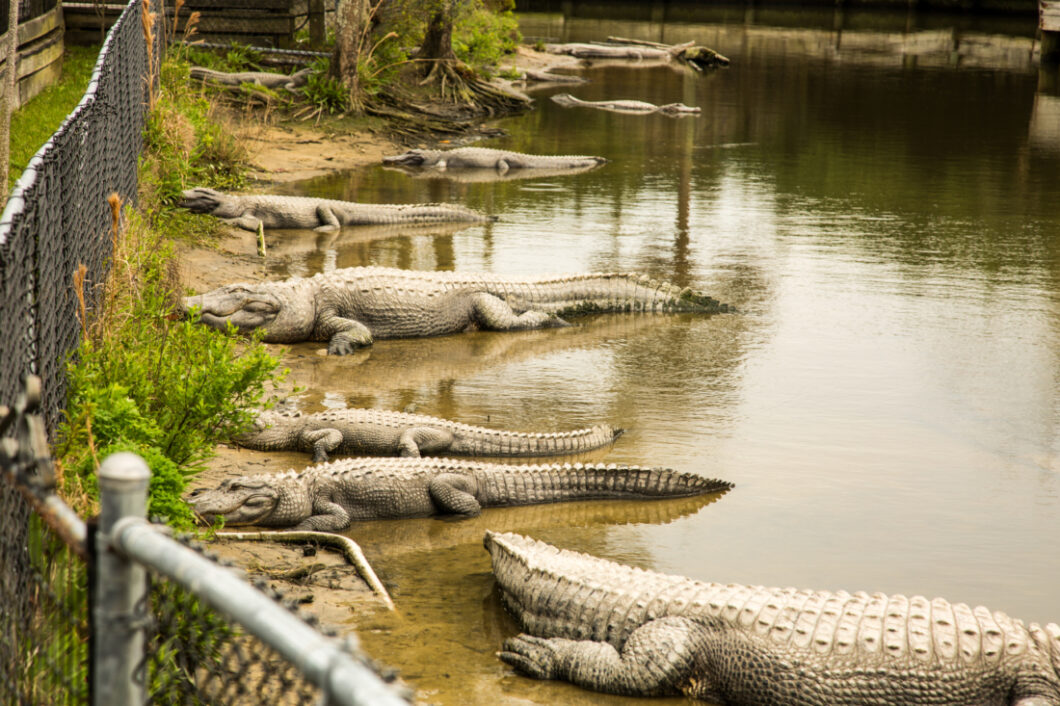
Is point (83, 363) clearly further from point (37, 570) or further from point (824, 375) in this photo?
point (824, 375)

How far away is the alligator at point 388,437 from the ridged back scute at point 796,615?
1585mm

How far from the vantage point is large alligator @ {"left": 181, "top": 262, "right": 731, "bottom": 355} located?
7.90 m

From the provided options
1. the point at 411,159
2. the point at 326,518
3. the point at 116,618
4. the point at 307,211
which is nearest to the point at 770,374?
the point at 326,518

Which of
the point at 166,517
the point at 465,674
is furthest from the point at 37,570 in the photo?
the point at 465,674

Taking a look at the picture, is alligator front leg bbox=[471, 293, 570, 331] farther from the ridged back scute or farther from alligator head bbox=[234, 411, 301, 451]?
the ridged back scute

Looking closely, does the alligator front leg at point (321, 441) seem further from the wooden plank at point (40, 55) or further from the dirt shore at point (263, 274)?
the wooden plank at point (40, 55)

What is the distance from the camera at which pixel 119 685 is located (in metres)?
1.78

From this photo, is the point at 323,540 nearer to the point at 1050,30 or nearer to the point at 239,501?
the point at 239,501

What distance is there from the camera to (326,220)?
11.2 metres

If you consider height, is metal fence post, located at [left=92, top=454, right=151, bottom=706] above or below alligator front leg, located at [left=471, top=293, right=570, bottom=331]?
above

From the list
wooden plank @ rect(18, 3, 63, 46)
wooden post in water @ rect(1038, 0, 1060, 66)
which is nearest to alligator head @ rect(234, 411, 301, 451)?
wooden plank @ rect(18, 3, 63, 46)

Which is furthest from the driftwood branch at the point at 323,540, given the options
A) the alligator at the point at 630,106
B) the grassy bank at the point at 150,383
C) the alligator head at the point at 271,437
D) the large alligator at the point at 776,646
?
the alligator at the point at 630,106

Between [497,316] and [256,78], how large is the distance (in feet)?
31.4

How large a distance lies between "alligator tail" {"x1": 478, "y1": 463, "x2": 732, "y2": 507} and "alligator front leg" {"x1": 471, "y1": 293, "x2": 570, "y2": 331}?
299 centimetres
